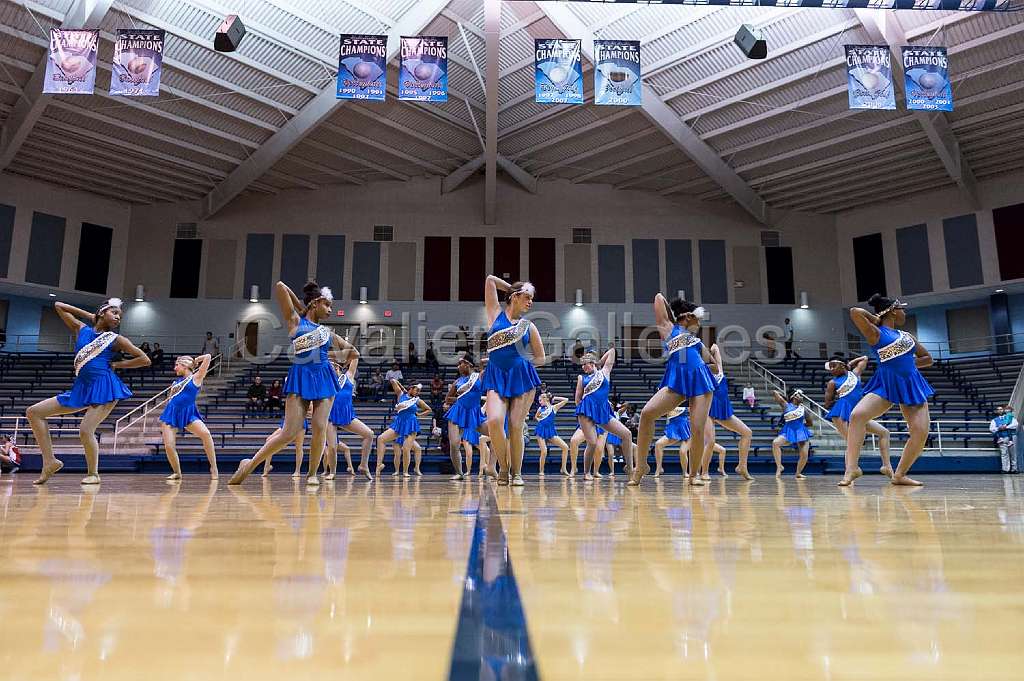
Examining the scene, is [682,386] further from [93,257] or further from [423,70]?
[93,257]

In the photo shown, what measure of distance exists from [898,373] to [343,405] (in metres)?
5.64

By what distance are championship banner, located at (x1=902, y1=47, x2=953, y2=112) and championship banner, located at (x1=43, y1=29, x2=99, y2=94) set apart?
541 inches

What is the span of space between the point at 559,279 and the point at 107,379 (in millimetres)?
18248

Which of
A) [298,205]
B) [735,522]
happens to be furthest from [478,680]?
[298,205]

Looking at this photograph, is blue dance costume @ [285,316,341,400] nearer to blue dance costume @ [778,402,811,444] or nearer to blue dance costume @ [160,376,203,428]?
blue dance costume @ [160,376,203,428]

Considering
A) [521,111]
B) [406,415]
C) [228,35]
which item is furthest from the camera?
[521,111]

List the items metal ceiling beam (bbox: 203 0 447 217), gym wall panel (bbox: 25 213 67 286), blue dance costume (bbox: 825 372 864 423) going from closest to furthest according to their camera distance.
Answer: blue dance costume (bbox: 825 372 864 423)
metal ceiling beam (bbox: 203 0 447 217)
gym wall panel (bbox: 25 213 67 286)

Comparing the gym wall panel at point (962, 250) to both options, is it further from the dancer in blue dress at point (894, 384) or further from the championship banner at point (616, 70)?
the dancer in blue dress at point (894, 384)

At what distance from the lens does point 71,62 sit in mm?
11156

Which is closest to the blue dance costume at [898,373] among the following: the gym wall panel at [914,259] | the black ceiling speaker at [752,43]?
the black ceiling speaker at [752,43]

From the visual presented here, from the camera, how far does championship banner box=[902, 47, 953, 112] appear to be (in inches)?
472

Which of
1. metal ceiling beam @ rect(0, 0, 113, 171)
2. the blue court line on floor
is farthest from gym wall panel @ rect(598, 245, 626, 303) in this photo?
the blue court line on floor

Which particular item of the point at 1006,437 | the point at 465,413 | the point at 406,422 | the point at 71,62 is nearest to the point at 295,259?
Answer: the point at 71,62

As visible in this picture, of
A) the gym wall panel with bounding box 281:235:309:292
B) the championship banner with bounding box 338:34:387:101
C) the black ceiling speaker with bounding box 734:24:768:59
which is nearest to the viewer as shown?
the championship banner with bounding box 338:34:387:101
